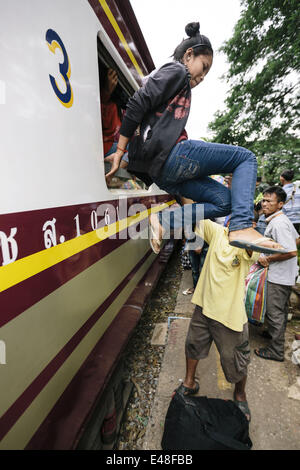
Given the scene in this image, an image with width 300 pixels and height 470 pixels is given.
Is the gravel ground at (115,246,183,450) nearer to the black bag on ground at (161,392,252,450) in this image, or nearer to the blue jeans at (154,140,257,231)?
the black bag on ground at (161,392,252,450)

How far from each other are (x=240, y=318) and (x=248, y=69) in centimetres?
809

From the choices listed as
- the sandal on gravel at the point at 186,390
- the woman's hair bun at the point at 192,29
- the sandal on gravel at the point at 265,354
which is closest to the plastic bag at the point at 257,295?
the sandal on gravel at the point at 265,354

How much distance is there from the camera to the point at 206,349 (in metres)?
1.82

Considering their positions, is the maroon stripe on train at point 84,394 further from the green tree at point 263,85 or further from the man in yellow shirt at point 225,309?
the green tree at point 263,85

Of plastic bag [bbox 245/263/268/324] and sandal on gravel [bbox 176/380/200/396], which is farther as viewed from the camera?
plastic bag [bbox 245/263/268/324]

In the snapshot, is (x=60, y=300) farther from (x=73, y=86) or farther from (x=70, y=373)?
(x=73, y=86)

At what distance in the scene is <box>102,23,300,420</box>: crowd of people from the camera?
48.1 inches

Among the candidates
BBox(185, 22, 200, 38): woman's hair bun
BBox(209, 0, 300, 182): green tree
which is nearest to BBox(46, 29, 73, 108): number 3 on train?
BBox(185, 22, 200, 38): woman's hair bun

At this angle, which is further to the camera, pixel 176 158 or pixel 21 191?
pixel 176 158

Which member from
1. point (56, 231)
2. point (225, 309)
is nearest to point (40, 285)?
point (56, 231)

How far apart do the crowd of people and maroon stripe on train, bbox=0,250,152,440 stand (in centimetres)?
61

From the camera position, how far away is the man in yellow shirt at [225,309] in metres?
1.62
